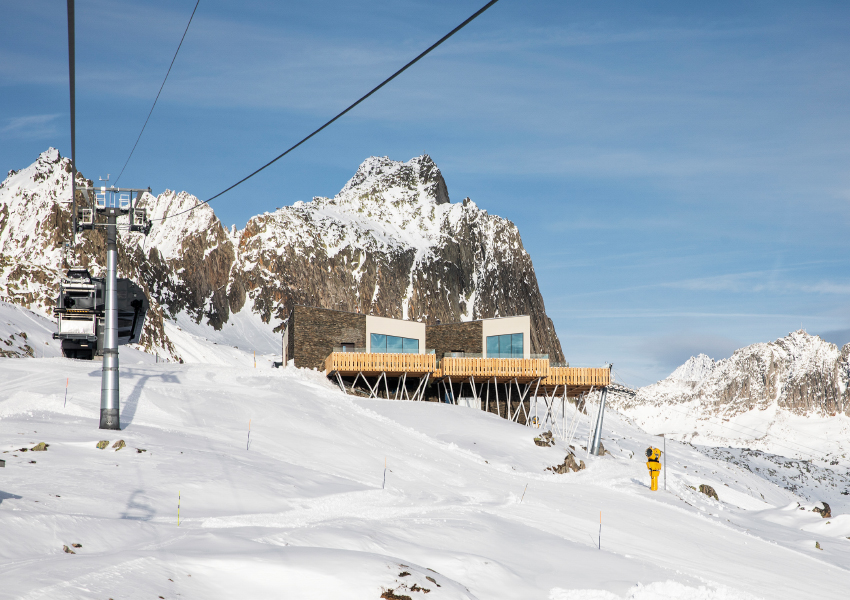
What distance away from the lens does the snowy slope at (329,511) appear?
11758 millimetres

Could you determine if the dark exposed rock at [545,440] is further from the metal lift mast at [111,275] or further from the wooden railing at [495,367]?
the metal lift mast at [111,275]

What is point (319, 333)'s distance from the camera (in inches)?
1984

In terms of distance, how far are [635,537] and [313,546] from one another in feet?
41.5

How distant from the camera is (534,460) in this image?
3491 cm

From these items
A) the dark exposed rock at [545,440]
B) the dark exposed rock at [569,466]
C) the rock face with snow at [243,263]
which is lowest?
the dark exposed rock at [569,466]

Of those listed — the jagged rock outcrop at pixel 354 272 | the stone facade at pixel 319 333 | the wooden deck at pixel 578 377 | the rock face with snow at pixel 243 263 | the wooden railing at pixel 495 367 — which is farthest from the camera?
the jagged rock outcrop at pixel 354 272

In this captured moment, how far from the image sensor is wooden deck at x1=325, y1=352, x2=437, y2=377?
4691 cm

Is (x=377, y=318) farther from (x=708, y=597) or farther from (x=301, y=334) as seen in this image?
(x=708, y=597)

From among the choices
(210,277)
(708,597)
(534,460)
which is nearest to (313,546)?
(708,597)

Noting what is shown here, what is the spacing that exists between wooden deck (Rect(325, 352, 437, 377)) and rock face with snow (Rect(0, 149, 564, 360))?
44383 mm

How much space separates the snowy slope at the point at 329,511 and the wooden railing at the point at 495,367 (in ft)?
17.9

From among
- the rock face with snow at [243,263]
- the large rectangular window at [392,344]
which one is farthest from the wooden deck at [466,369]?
the rock face with snow at [243,263]

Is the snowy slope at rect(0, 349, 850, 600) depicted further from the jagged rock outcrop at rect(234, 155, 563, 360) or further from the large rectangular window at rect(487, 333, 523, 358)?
the jagged rock outcrop at rect(234, 155, 563, 360)

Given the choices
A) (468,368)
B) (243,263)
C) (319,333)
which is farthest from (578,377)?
(243,263)
